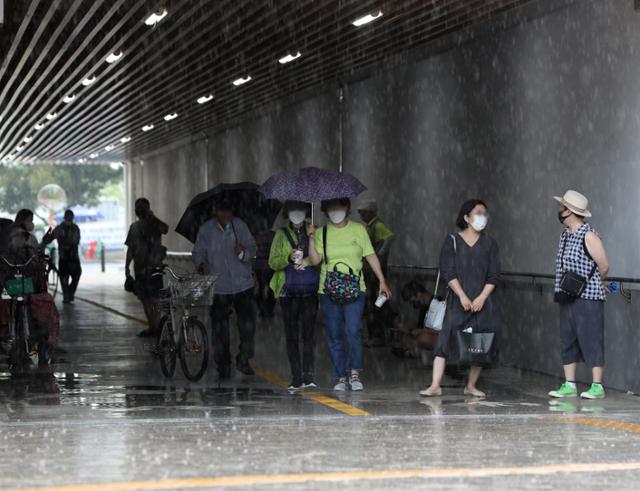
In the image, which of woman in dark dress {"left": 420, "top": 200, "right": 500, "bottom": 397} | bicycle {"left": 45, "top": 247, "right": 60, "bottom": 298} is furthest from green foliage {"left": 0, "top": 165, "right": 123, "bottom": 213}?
woman in dark dress {"left": 420, "top": 200, "right": 500, "bottom": 397}

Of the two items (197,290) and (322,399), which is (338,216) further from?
(322,399)

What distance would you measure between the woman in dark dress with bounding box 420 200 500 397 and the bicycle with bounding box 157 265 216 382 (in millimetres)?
2281

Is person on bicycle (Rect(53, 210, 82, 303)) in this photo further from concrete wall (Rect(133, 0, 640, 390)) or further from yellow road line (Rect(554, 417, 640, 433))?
yellow road line (Rect(554, 417, 640, 433))

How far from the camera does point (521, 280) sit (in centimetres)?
1457

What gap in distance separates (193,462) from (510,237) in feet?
27.4

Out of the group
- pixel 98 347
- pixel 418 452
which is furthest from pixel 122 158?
pixel 418 452

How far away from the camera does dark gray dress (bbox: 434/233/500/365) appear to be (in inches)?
453

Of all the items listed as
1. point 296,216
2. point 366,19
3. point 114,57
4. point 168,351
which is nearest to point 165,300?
point 168,351

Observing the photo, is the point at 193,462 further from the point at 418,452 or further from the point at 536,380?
the point at 536,380

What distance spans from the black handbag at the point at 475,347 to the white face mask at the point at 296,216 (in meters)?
1.84

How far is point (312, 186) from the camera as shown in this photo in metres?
12.6

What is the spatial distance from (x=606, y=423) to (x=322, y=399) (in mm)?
2611

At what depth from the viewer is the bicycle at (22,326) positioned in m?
14.2

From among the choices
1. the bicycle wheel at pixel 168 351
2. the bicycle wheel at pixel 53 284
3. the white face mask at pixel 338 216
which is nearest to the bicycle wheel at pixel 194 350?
the bicycle wheel at pixel 168 351
